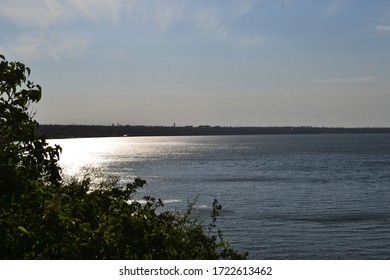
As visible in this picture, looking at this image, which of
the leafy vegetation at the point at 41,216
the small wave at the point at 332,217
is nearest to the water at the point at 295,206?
the small wave at the point at 332,217

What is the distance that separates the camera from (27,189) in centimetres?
1285

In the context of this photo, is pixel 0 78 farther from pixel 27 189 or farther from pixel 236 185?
pixel 236 185

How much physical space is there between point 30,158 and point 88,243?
2.81 metres

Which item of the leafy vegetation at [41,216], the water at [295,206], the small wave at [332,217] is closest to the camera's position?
the leafy vegetation at [41,216]

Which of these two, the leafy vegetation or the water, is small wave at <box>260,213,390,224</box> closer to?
the water

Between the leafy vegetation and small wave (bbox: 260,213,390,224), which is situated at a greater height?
the leafy vegetation

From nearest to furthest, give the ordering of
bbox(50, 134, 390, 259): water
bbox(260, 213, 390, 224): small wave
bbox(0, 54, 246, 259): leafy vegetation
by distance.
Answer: bbox(0, 54, 246, 259): leafy vegetation
bbox(50, 134, 390, 259): water
bbox(260, 213, 390, 224): small wave

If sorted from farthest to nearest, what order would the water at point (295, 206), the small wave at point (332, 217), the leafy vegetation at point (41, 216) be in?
the small wave at point (332, 217), the water at point (295, 206), the leafy vegetation at point (41, 216)

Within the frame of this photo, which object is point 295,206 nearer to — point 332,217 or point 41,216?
point 332,217

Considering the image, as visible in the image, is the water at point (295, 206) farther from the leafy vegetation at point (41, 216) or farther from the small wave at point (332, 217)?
the leafy vegetation at point (41, 216)

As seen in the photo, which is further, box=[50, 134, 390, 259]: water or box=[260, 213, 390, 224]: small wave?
box=[260, 213, 390, 224]: small wave

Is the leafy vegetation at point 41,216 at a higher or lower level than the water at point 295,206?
higher

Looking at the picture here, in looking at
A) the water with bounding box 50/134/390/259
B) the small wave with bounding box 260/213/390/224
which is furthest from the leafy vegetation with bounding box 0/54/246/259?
the small wave with bounding box 260/213/390/224
